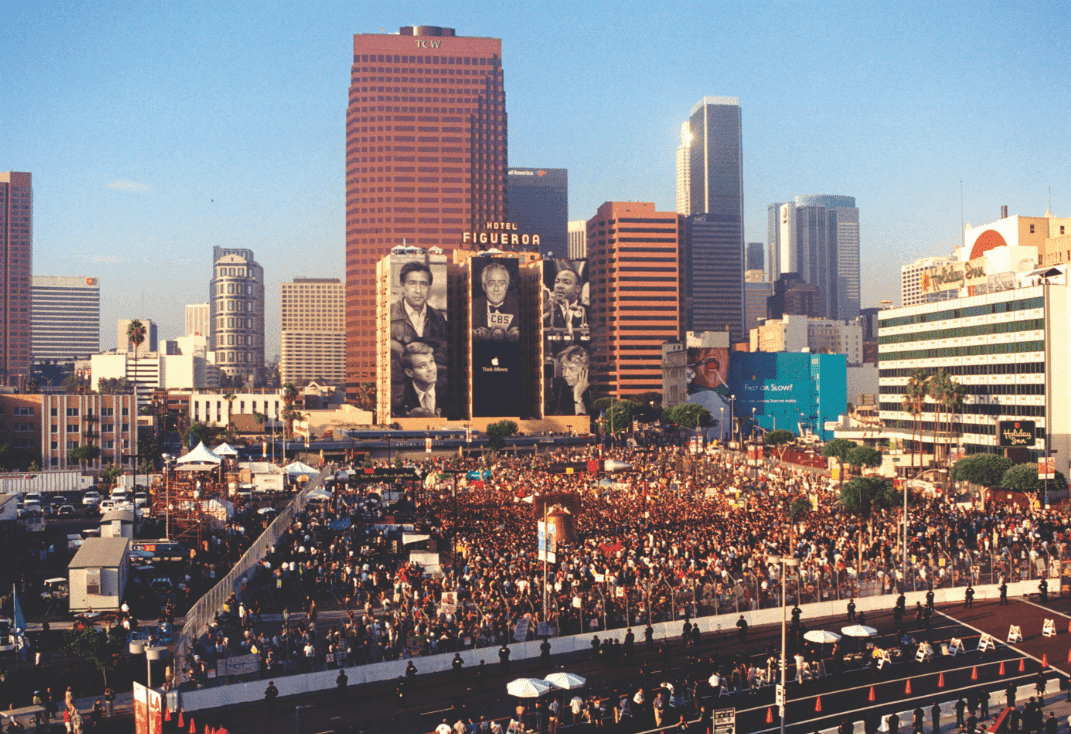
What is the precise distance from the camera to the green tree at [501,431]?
14462cm

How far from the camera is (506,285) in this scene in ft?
543

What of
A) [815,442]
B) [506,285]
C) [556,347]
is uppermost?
[506,285]

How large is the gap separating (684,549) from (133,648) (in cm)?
2724

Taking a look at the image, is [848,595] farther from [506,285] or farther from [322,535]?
[506,285]

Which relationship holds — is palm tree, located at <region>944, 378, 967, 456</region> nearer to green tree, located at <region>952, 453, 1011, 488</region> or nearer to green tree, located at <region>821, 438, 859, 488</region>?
green tree, located at <region>821, 438, 859, 488</region>

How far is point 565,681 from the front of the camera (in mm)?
29500

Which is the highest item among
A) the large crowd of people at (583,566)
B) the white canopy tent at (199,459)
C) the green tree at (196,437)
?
the white canopy tent at (199,459)

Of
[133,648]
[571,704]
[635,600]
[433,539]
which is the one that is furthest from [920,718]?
[433,539]

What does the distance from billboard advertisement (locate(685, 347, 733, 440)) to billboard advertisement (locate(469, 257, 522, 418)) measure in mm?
30302

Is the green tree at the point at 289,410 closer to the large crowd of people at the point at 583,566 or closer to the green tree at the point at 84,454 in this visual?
the green tree at the point at 84,454

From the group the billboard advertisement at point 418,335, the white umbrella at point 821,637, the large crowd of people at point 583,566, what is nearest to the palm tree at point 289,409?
the billboard advertisement at point 418,335

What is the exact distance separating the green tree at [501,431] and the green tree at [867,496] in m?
83.3

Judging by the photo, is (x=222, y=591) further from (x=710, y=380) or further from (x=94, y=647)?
(x=710, y=380)

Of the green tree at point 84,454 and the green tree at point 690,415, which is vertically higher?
the green tree at point 690,415
